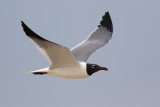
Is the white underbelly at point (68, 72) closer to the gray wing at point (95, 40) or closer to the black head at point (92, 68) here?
the black head at point (92, 68)

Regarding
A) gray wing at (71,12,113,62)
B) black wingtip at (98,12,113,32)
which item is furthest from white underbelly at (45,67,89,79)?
black wingtip at (98,12,113,32)

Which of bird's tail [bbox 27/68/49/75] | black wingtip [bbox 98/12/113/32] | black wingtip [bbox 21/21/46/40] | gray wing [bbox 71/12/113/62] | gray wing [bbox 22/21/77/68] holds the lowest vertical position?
bird's tail [bbox 27/68/49/75]

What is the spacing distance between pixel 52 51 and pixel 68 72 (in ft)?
1.95

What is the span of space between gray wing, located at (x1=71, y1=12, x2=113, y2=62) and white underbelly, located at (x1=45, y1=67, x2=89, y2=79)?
0.74 meters

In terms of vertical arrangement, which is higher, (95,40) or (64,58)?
(95,40)

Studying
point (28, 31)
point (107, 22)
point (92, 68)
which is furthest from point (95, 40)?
point (28, 31)

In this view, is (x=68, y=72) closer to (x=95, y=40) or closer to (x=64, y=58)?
(x=64, y=58)

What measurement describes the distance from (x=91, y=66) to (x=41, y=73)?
94 centimetres

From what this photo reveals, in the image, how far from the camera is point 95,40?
849cm

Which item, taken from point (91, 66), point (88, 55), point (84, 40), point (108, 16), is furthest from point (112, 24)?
point (91, 66)

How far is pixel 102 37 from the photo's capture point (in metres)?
8.75

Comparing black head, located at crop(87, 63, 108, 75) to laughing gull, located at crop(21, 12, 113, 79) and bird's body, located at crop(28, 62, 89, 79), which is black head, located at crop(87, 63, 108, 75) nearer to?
laughing gull, located at crop(21, 12, 113, 79)

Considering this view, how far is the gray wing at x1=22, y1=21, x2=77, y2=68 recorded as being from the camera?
5891 mm

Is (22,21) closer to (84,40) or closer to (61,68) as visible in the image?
(61,68)
